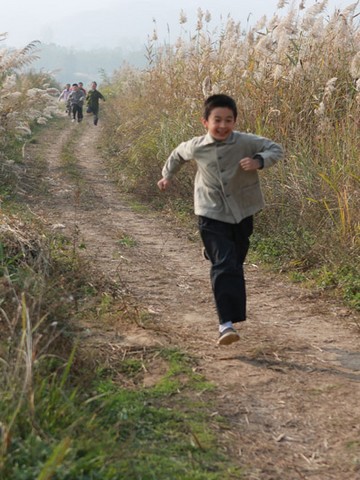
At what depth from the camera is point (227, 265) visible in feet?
14.4

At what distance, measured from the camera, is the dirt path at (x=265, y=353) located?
3154mm

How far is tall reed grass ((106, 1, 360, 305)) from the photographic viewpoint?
6.16 meters

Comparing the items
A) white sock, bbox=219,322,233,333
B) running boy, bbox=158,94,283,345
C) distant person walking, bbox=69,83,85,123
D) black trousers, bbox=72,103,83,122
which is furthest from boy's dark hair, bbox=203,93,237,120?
black trousers, bbox=72,103,83,122

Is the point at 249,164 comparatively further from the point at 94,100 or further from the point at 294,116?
the point at 94,100

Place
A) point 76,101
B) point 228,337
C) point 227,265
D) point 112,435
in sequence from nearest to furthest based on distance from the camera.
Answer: point 112,435
point 228,337
point 227,265
point 76,101

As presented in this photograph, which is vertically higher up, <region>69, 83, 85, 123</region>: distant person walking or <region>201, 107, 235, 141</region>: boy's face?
<region>201, 107, 235, 141</region>: boy's face

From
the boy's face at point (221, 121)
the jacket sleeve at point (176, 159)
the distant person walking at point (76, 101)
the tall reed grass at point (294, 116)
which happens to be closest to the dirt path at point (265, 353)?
the tall reed grass at point (294, 116)

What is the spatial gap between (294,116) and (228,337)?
3769 mm

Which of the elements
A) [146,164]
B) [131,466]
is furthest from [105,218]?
[131,466]

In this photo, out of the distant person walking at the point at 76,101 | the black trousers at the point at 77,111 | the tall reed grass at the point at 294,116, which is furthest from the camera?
the black trousers at the point at 77,111

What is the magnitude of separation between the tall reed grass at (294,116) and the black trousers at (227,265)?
4.27 ft

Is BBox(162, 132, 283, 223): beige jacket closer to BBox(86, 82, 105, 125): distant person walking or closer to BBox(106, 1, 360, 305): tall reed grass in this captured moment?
BBox(106, 1, 360, 305): tall reed grass

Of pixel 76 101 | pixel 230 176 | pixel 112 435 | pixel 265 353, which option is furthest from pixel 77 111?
pixel 112 435

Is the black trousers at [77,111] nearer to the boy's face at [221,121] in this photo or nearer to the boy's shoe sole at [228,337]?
the boy's face at [221,121]
